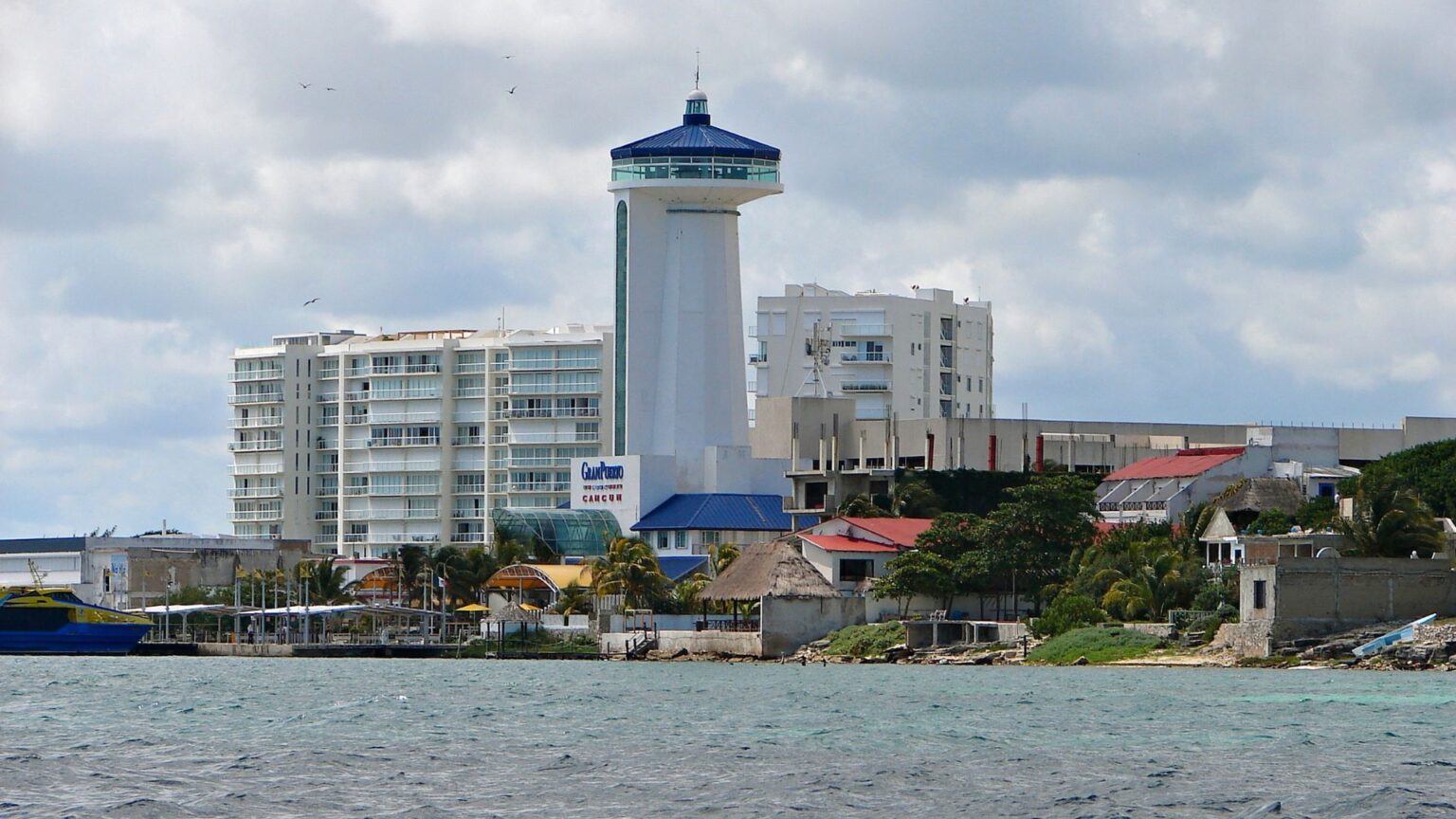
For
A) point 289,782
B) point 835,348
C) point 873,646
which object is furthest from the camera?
point 835,348

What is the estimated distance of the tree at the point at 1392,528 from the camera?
85.9 metres

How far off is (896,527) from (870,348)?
5576 cm

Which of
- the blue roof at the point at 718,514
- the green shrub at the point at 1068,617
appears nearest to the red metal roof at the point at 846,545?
the green shrub at the point at 1068,617

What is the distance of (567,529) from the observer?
12794 cm

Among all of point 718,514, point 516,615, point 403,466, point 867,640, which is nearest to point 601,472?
point 718,514

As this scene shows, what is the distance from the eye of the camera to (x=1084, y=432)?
13825 cm

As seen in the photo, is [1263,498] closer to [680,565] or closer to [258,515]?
[680,565]

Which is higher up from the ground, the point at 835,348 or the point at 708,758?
the point at 835,348

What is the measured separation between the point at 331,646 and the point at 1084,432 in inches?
1883

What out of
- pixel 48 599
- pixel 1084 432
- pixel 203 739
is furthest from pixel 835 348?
pixel 203 739

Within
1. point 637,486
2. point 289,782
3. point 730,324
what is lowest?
point 289,782

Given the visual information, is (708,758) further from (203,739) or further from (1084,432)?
(1084,432)

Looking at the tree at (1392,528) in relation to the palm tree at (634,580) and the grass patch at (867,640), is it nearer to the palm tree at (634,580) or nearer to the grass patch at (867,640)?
the grass patch at (867,640)

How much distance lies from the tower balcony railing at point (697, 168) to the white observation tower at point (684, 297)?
0.05 meters
